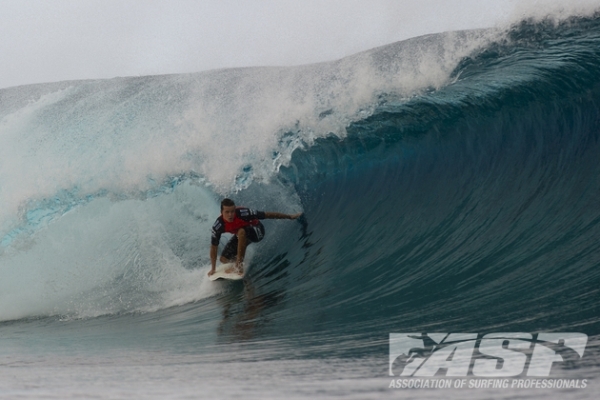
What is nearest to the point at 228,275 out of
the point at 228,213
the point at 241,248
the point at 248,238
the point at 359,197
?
the point at 241,248

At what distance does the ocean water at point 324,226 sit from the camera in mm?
3535

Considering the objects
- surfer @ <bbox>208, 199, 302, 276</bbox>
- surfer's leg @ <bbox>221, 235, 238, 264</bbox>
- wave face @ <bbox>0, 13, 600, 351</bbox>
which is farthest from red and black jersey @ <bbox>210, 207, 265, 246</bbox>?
wave face @ <bbox>0, 13, 600, 351</bbox>

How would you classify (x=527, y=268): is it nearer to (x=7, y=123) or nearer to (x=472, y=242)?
(x=472, y=242)

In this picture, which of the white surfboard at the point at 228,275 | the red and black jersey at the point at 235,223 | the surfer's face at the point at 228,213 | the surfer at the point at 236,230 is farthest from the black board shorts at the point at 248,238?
the surfer's face at the point at 228,213

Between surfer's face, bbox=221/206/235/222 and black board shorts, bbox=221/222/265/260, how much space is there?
0.42 metres

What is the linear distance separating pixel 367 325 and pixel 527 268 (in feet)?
4.95

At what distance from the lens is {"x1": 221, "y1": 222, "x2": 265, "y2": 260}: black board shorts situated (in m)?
7.06

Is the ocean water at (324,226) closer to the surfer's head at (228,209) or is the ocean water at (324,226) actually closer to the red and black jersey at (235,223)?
the red and black jersey at (235,223)

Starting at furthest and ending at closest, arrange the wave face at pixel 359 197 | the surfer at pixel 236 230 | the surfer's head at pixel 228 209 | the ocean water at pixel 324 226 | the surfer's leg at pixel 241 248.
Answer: the surfer's leg at pixel 241 248
the surfer at pixel 236 230
the surfer's head at pixel 228 209
the wave face at pixel 359 197
the ocean water at pixel 324 226

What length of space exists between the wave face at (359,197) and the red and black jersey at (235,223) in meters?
0.57

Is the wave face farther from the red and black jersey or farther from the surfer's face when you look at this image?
the surfer's face

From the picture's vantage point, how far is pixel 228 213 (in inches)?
258

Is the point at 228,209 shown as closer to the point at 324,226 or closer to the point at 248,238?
the point at 248,238

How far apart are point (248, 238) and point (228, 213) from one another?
0.62m
